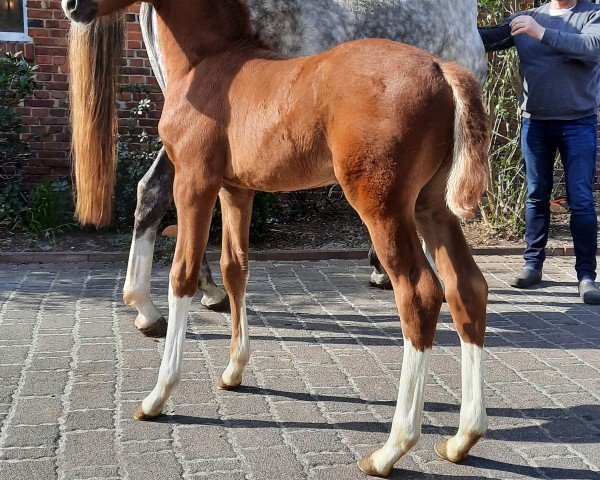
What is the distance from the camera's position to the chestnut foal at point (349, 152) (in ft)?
9.16

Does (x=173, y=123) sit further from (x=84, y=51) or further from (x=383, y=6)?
(x=383, y=6)

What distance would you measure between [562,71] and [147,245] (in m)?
3.43

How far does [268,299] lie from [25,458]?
298 cm

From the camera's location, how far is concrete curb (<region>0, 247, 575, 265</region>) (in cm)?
712

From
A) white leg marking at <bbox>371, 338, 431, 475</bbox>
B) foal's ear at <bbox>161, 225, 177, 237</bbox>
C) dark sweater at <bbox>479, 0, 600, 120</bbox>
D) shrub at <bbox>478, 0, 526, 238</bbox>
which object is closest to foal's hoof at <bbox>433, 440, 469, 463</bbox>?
white leg marking at <bbox>371, 338, 431, 475</bbox>

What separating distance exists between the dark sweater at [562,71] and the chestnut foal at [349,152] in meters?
3.06

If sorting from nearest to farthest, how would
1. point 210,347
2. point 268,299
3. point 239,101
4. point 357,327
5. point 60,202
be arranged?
point 239,101 < point 210,347 < point 357,327 < point 268,299 < point 60,202

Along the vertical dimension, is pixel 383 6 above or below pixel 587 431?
above

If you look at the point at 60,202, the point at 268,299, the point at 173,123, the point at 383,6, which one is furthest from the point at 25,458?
the point at 60,202

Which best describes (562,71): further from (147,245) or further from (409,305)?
(409,305)

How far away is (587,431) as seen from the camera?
341cm

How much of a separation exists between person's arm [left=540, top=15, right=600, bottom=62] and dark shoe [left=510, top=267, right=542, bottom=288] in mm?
1805

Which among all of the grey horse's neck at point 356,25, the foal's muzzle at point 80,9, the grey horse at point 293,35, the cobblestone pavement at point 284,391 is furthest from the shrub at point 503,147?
the foal's muzzle at point 80,9

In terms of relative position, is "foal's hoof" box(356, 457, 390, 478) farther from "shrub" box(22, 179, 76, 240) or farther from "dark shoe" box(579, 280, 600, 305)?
"shrub" box(22, 179, 76, 240)
